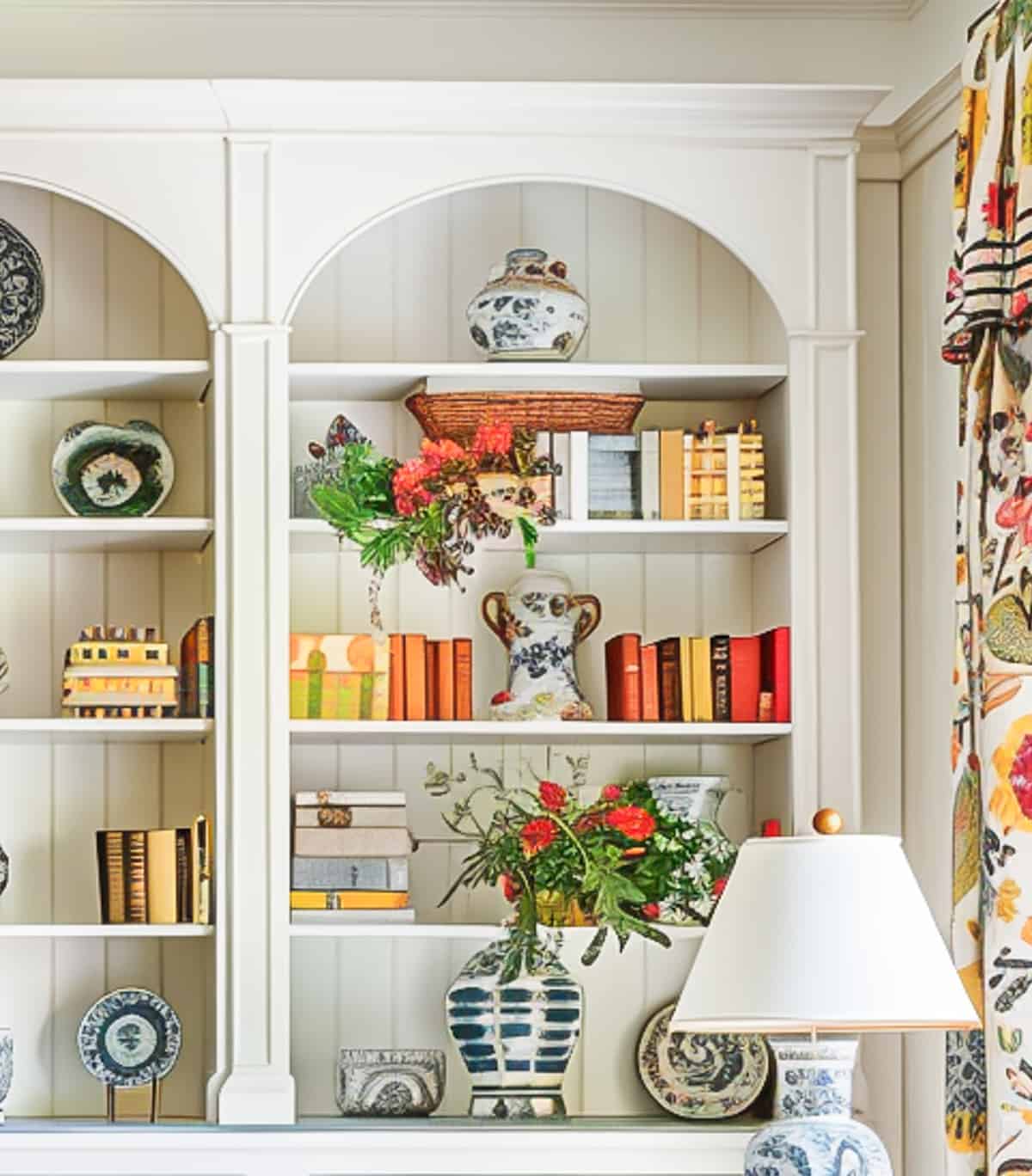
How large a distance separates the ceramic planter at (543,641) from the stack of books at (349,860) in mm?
288

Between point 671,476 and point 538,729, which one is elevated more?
point 671,476

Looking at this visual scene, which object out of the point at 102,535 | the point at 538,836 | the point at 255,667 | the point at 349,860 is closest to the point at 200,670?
the point at 255,667

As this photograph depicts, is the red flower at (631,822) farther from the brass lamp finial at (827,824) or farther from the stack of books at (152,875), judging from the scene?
the brass lamp finial at (827,824)

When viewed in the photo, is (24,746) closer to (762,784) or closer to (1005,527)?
(762,784)

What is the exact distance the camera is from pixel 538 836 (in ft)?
11.9

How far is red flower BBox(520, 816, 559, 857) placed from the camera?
361 centimetres

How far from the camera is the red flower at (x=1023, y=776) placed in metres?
2.92

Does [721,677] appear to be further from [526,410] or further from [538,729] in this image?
[526,410]

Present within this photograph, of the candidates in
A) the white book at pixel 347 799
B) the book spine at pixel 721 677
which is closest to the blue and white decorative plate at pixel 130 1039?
the white book at pixel 347 799

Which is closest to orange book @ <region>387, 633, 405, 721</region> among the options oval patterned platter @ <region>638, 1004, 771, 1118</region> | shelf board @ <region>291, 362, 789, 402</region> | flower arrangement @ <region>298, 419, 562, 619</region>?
flower arrangement @ <region>298, 419, 562, 619</region>

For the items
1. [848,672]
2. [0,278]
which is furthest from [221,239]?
[848,672]

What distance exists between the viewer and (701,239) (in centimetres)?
409

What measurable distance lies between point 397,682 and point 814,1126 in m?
1.34

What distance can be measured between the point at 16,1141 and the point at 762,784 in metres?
1.48
